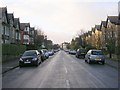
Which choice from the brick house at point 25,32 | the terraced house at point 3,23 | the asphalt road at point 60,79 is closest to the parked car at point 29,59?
the asphalt road at point 60,79

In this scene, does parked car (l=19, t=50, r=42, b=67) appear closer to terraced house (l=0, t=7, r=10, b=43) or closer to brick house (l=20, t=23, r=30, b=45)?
terraced house (l=0, t=7, r=10, b=43)

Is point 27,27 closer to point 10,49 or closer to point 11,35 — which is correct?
point 11,35

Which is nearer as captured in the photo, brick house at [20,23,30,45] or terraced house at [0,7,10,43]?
terraced house at [0,7,10,43]

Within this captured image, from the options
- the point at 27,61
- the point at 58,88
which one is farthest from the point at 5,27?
the point at 58,88

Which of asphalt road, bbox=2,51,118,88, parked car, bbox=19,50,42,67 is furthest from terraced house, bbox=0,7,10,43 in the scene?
asphalt road, bbox=2,51,118,88

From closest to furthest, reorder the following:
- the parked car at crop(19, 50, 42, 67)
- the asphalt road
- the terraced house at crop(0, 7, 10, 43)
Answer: the asphalt road, the parked car at crop(19, 50, 42, 67), the terraced house at crop(0, 7, 10, 43)

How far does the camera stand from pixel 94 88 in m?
12.1

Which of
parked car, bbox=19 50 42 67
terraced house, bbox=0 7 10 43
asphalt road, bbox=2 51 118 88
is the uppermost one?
terraced house, bbox=0 7 10 43

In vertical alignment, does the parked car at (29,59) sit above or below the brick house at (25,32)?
below

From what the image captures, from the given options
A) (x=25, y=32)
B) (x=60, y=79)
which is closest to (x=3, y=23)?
(x=60, y=79)

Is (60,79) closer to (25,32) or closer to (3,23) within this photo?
(3,23)

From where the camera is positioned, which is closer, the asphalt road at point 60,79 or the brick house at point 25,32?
the asphalt road at point 60,79

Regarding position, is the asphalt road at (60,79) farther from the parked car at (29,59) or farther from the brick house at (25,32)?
the brick house at (25,32)

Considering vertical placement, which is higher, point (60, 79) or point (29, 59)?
point (29, 59)
